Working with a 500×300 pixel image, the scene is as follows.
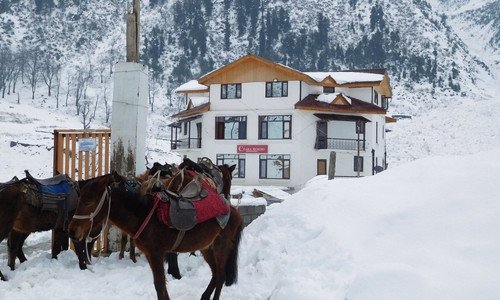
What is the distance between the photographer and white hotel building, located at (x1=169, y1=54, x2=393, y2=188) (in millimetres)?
38188

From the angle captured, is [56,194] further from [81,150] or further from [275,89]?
[275,89]

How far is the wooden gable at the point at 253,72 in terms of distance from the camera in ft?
125

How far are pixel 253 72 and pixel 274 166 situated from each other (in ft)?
27.5

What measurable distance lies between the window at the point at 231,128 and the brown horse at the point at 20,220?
30.5 m

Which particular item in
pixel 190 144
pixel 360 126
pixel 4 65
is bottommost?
pixel 190 144

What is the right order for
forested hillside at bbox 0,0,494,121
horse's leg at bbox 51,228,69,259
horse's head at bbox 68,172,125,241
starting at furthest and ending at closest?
forested hillside at bbox 0,0,494,121 < horse's leg at bbox 51,228,69,259 < horse's head at bbox 68,172,125,241

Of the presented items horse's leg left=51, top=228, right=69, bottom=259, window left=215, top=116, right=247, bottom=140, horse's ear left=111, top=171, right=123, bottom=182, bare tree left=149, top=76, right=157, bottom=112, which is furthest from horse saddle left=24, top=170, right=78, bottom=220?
bare tree left=149, top=76, right=157, bottom=112

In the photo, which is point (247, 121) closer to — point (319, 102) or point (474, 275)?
point (319, 102)

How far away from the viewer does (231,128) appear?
39.9 meters

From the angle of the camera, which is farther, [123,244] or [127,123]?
[127,123]

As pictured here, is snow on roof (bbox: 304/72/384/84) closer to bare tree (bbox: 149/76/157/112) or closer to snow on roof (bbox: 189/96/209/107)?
snow on roof (bbox: 189/96/209/107)

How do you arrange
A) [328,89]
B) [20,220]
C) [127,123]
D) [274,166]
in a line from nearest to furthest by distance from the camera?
[20,220]
[127,123]
[274,166]
[328,89]

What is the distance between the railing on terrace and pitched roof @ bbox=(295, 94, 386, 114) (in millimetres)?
2678

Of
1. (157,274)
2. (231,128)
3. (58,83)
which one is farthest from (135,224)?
(58,83)
